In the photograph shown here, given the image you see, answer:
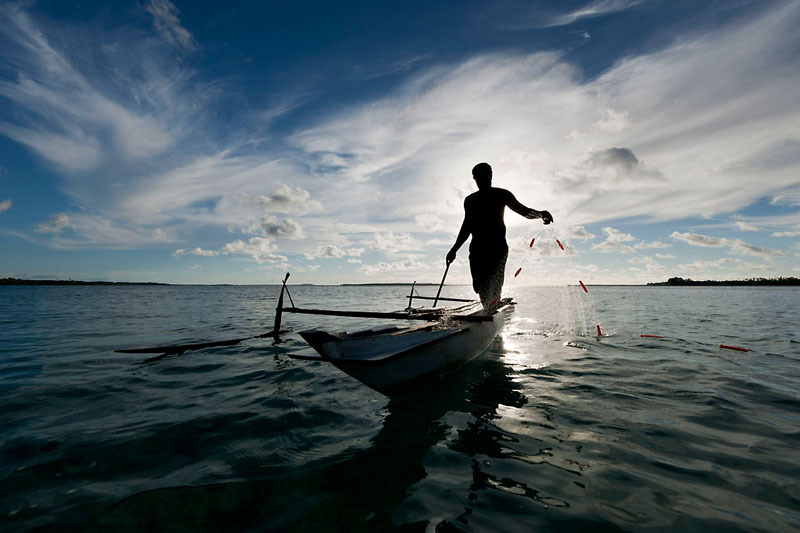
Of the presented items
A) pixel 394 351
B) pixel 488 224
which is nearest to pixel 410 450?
pixel 394 351

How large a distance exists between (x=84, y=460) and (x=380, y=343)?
3411 millimetres

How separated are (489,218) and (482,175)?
3.09ft

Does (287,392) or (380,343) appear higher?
(380,343)

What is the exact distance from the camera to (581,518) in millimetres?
2488

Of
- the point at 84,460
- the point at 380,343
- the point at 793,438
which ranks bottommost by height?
the point at 84,460

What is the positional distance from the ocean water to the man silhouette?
2.13 metres

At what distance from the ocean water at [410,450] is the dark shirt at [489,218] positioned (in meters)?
2.68

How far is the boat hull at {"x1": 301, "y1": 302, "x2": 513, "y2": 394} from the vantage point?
377cm

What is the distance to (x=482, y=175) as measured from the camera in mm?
6961

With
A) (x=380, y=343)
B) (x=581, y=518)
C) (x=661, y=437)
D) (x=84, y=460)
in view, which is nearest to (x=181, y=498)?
(x=84, y=460)

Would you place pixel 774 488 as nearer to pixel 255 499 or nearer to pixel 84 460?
pixel 255 499

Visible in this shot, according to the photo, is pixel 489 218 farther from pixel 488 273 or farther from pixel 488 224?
pixel 488 273

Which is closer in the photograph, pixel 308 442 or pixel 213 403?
pixel 308 442

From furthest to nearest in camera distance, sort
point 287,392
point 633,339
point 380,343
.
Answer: point 633,339 → point 287,392 → point 380,343
